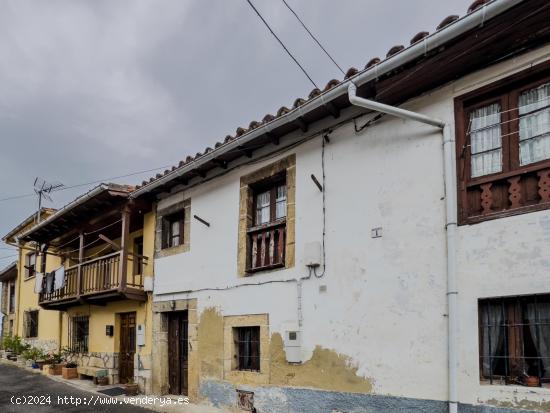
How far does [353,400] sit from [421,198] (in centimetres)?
278

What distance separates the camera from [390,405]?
5957 mm

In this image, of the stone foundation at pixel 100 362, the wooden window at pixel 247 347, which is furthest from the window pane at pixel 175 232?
the stone foundation at pixel 100 362

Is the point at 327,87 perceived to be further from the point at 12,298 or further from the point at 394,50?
the point at 12,298

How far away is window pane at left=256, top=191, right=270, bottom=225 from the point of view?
8789 millimetres

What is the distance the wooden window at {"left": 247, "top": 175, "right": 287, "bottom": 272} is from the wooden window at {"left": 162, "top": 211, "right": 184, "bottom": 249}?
2.77 meters

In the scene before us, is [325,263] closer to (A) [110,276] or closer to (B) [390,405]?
(B) [390,405]

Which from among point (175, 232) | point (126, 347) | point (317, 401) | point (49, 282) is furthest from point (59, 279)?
point (317, 401)

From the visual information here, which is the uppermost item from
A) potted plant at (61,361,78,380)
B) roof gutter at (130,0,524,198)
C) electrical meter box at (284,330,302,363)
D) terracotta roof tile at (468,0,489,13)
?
terracotta roof tile at (468,0,489,13)

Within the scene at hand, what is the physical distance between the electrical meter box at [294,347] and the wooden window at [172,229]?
446cm

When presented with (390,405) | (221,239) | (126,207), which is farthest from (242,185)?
(390,405)

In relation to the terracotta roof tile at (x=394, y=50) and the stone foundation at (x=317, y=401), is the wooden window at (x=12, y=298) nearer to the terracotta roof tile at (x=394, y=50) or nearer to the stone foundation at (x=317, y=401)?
the stone foundation at (x=317, y=401)

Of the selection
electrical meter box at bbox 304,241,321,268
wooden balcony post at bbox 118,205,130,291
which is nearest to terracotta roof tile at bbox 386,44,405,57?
electrical meter box at bbox 304,241,321,268

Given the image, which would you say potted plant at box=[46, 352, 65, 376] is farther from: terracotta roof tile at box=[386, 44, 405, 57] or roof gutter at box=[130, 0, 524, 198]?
terracotta roof tile at box=[386, 44, 405, 57]

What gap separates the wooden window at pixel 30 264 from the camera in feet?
63.4
